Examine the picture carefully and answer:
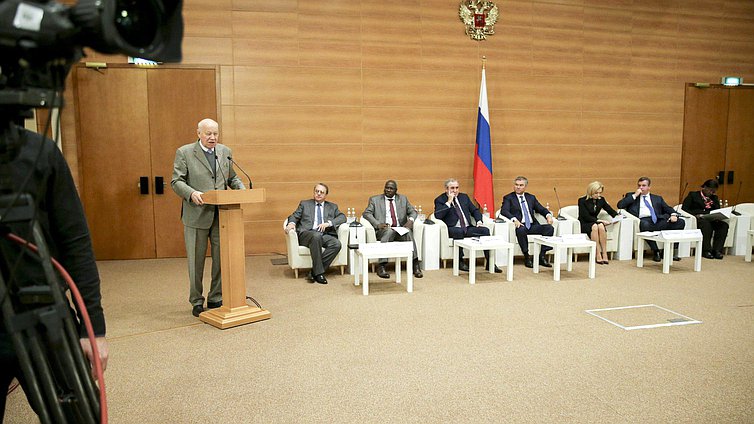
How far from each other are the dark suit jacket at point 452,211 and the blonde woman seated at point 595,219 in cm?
Result: 149

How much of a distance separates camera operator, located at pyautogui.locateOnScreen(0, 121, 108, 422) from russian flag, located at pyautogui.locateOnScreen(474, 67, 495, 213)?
6.84 metres

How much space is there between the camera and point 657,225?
7.59 meters

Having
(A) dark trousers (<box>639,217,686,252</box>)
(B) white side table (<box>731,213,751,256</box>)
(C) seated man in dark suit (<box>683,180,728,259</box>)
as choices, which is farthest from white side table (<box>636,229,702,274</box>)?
(B) white side table (<box>731,213,751,256</box>)

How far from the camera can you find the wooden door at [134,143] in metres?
7.33

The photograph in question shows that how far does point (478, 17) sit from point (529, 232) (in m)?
3.34

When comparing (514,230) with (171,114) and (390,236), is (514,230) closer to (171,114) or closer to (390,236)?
(390,236)

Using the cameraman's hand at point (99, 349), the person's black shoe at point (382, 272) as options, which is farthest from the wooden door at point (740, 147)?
the cameraman's hand at point (99, 349)

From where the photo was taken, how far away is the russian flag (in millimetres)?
7949

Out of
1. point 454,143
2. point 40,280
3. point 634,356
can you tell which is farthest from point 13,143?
point 454,143

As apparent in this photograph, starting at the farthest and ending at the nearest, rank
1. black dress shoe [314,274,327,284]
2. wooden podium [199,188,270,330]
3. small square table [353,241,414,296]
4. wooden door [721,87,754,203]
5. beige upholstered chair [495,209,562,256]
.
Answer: wooden door [721,87,754,203] → beige upholstered chair [495,209,562,256] → black dress shoe [314,274,327,284] → small square table [353,241,414,296] → wooden podium [199,188,270,330]

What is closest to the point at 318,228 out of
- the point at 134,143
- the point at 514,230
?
the point at 514,230

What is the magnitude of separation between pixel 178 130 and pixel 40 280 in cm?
654

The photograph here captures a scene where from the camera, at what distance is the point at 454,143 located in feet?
27.3

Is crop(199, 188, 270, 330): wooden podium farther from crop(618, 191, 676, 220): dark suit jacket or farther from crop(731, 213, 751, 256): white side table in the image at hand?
crop(731, 213, 751, 256): white side table
